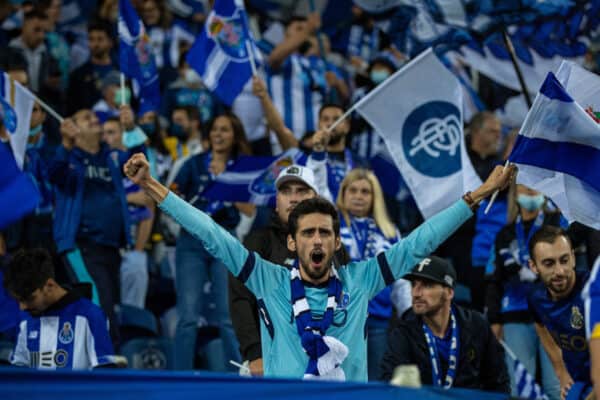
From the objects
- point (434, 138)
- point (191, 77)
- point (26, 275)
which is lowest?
point (26, 275)

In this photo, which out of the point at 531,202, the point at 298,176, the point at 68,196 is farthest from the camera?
the point at 531,202

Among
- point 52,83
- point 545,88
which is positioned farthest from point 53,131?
point 545,88

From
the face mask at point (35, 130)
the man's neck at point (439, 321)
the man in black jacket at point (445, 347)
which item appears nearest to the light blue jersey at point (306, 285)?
the man in black jacket at point (445, 347)

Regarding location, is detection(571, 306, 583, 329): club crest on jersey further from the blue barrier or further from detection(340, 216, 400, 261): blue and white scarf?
the blue barrier

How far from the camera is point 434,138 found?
1016cm

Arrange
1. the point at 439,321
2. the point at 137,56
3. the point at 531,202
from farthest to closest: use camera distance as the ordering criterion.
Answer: the point at 137,56
the point at 531,202
the point at 439,321

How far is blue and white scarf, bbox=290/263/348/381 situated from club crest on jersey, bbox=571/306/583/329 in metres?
2.08

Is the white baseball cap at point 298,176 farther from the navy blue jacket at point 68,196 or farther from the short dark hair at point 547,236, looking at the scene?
the navy blue jacket at point 68,196

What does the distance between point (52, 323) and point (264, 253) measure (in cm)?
158

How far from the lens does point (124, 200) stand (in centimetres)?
1051

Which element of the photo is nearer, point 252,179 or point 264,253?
point 264,253

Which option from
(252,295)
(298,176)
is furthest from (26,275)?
(298,176)

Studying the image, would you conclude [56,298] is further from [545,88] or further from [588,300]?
[588,300]

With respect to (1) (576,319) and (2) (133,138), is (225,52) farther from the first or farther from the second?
(1) (576,319)
